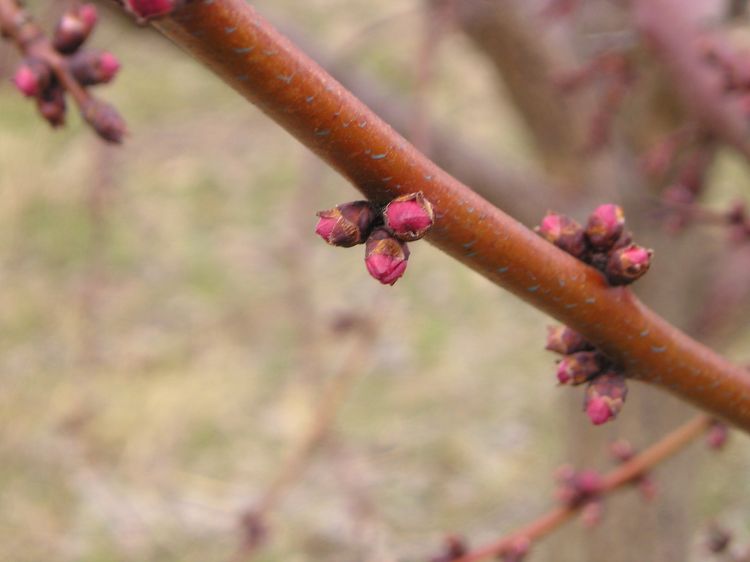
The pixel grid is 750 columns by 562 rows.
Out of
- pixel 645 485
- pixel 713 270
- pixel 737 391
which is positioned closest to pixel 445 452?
pixel 713 270

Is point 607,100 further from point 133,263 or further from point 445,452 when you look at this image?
point 133,263

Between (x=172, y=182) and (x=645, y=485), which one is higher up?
(x=645, y=485)

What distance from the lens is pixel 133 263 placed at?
562 centimetres

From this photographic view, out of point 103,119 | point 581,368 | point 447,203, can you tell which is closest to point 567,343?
point 581,368

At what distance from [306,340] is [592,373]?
1.84 metres

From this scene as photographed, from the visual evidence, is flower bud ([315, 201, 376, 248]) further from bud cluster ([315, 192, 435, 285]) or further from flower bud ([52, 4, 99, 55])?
flower bud ([52, 4, 99, 55])

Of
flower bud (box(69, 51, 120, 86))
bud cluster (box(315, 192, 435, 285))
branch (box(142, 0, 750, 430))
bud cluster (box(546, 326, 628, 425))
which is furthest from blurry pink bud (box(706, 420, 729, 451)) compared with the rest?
flower bud (box(69, 51, 120, 86))

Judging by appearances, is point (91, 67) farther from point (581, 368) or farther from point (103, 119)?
point (581, 368)

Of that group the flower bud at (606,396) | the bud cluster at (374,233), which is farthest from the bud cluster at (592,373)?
the bud cluster at (374,233)

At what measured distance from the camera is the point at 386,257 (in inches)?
19.6

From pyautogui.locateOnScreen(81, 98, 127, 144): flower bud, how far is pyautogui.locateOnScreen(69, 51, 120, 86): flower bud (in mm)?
27

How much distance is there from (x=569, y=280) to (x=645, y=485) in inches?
21.1

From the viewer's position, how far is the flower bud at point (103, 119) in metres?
0.64

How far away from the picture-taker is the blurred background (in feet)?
7.97
